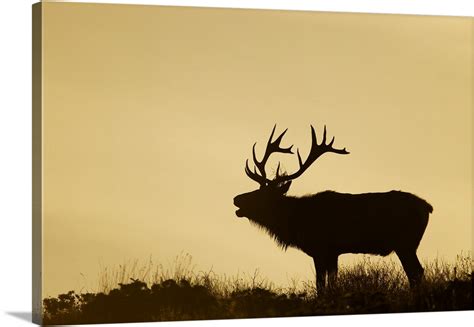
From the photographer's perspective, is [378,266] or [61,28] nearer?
[61,28]

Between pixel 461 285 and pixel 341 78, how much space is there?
5.90ft

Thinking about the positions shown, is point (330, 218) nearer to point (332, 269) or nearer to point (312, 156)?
point (332, 269)

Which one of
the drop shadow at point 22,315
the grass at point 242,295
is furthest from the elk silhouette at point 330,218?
the drop shadow at point 22,315

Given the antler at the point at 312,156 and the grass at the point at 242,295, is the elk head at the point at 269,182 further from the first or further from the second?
the grass at the point at 242,295

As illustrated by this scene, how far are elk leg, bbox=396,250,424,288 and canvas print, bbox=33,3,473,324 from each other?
0.6 inches

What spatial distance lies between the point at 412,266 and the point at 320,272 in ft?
2.35

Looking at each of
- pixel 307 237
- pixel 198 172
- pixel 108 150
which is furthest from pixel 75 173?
pixel 307 237

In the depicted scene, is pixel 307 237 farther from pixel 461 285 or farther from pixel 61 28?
pixel 61 28

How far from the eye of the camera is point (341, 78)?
9547 millimetres

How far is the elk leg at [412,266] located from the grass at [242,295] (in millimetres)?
43

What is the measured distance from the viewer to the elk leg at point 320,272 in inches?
375

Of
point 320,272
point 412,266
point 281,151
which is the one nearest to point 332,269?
point 320,272

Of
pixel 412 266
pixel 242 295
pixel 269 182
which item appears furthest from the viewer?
pixel 412 266

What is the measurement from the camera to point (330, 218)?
31.4 feet
